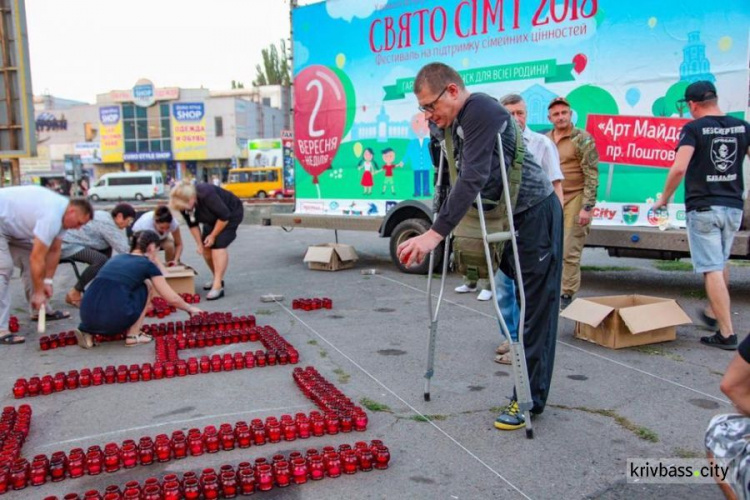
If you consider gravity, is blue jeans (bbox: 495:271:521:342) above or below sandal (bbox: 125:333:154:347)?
above

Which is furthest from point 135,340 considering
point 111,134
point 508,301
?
point 111,134

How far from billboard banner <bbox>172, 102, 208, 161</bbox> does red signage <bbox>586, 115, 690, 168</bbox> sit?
5280 cm

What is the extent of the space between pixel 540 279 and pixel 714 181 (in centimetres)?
260

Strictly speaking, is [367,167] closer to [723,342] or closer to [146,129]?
[723,342]

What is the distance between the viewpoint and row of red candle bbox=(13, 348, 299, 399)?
177 inches

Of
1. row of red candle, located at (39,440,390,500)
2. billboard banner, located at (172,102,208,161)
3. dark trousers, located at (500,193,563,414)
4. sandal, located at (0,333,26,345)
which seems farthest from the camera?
billboard banner, located at (172,102,208,161)

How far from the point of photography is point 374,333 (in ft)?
19.8

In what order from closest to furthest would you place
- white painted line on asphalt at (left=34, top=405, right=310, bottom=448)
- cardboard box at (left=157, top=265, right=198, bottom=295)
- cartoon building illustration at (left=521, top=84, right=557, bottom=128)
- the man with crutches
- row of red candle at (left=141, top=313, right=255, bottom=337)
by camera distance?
1. the man with crutches
2. white painted line on asphalt at (left=34, top=405, right=310, bottom=448)
3. row of red candle at (left=141, top=313, right=255, bottom=337)
4. cartoon building illustration at (left=521, top=84, right=557, bottom=128)
5. cardboard box at (left=157, top=265, right=198, bottom=295)

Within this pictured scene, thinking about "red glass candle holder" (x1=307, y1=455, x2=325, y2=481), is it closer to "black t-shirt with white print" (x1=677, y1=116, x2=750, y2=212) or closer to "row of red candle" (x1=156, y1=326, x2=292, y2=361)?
"row of red candle" (x1=156, y1=326, x2=292, y2=361)

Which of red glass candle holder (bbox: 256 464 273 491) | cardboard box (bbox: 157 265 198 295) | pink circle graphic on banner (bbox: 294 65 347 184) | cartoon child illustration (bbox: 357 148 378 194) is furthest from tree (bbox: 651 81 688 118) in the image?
cardboard box (bbox: 157 265 198 295)

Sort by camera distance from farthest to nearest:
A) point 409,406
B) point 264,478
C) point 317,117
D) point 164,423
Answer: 1. point 317,117
2. point 409,406
3. point 164,423
4. point 264,478

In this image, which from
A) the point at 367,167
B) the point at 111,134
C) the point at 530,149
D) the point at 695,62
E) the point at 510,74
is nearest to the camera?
the point at 530,149

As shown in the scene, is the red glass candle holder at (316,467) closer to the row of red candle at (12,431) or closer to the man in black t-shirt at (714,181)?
the row of red candle at (12,431)

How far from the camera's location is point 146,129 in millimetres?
57938
